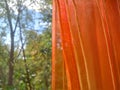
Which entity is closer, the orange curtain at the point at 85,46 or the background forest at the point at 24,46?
the orange curtain at the point at 85,46

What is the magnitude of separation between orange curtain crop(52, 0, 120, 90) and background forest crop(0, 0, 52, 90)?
0.19 metres

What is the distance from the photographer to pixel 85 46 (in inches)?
54.5

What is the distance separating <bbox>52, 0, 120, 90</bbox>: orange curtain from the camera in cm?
134

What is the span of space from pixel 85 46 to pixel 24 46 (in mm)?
445

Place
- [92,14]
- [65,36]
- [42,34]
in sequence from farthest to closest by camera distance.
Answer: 1. [42,34]
2. [92,14]
3. [65,36]

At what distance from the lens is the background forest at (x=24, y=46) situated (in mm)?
1503

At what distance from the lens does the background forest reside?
Answer: 1503 mm

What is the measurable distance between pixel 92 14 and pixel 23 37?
52 cm

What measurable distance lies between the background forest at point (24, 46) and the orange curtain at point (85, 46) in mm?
194

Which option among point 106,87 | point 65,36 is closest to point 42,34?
point 65,36

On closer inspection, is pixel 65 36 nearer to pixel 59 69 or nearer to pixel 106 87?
pixel 59 69

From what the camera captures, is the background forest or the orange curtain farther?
the background forest

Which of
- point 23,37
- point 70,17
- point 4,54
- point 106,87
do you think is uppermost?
point 70,17

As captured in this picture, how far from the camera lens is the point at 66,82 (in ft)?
4.52
